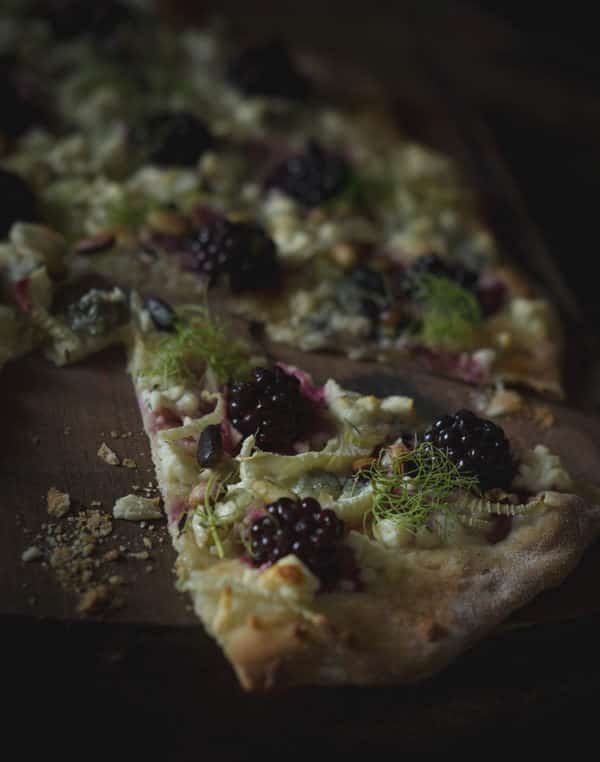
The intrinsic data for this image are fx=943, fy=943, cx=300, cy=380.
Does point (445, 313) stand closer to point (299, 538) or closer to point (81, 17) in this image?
point (299, 538)

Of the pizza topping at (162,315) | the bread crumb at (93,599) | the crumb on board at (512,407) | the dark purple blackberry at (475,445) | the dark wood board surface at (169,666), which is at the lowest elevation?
the dark wood board surface at (169,666)

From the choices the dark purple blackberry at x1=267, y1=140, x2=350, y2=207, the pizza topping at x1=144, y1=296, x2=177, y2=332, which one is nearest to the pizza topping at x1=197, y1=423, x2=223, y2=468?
the pizza topping at x1=144, y1=296, x2=177, y2=332

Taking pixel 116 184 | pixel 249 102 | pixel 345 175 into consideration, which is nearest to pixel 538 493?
pixel 345 175

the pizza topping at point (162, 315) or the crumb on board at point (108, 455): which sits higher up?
the pizza topping at point (162, 315)

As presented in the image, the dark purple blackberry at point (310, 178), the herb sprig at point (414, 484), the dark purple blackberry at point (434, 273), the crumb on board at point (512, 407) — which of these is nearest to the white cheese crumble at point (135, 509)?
the herb sprig at point (414, 484)

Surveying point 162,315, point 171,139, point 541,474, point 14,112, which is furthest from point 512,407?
point 14,112

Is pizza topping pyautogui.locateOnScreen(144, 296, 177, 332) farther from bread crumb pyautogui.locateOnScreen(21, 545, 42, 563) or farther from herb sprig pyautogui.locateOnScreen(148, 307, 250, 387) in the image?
bread crumb pyautogui.locateOnScreen(21, 545, 42, 563)

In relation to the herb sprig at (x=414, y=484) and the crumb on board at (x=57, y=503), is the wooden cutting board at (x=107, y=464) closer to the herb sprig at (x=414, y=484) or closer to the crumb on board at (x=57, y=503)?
the crumb on board at (x=57, y=503)
